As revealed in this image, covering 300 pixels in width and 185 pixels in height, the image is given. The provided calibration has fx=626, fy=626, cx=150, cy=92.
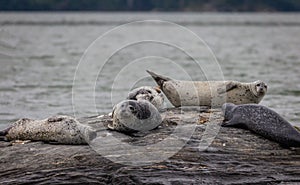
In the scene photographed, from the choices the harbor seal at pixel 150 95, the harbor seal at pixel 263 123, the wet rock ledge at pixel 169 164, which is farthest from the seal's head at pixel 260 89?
the wet rock ledge at pixel 169 164

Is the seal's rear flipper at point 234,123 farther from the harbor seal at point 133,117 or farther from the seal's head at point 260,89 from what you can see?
the seal's head at point 260,89

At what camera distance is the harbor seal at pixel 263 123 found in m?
9.83

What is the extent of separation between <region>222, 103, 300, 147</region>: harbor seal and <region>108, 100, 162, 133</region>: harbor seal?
4.22 feet

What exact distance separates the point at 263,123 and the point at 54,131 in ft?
11.0

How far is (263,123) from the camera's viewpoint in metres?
10.2

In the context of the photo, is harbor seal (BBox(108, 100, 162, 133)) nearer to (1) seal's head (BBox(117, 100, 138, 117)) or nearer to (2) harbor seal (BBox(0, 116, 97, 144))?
(1) seal's head (BBox(117, 100, 138, 117))

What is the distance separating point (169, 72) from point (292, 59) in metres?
12.1

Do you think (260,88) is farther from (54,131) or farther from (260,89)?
(54,131)

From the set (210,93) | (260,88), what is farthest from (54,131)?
(260,88)

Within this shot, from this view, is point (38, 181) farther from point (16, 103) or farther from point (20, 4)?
point (20, 4)

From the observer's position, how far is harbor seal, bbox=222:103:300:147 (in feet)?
32.2

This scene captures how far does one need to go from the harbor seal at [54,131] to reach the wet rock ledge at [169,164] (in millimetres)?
191

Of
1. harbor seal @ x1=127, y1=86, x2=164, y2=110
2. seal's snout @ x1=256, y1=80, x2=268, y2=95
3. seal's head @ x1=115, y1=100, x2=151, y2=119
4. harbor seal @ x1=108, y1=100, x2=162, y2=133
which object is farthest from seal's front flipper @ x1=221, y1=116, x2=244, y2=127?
seal's snout @ x1=256, y1=80, x2=268, y2=95

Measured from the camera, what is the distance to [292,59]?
38781 mm
